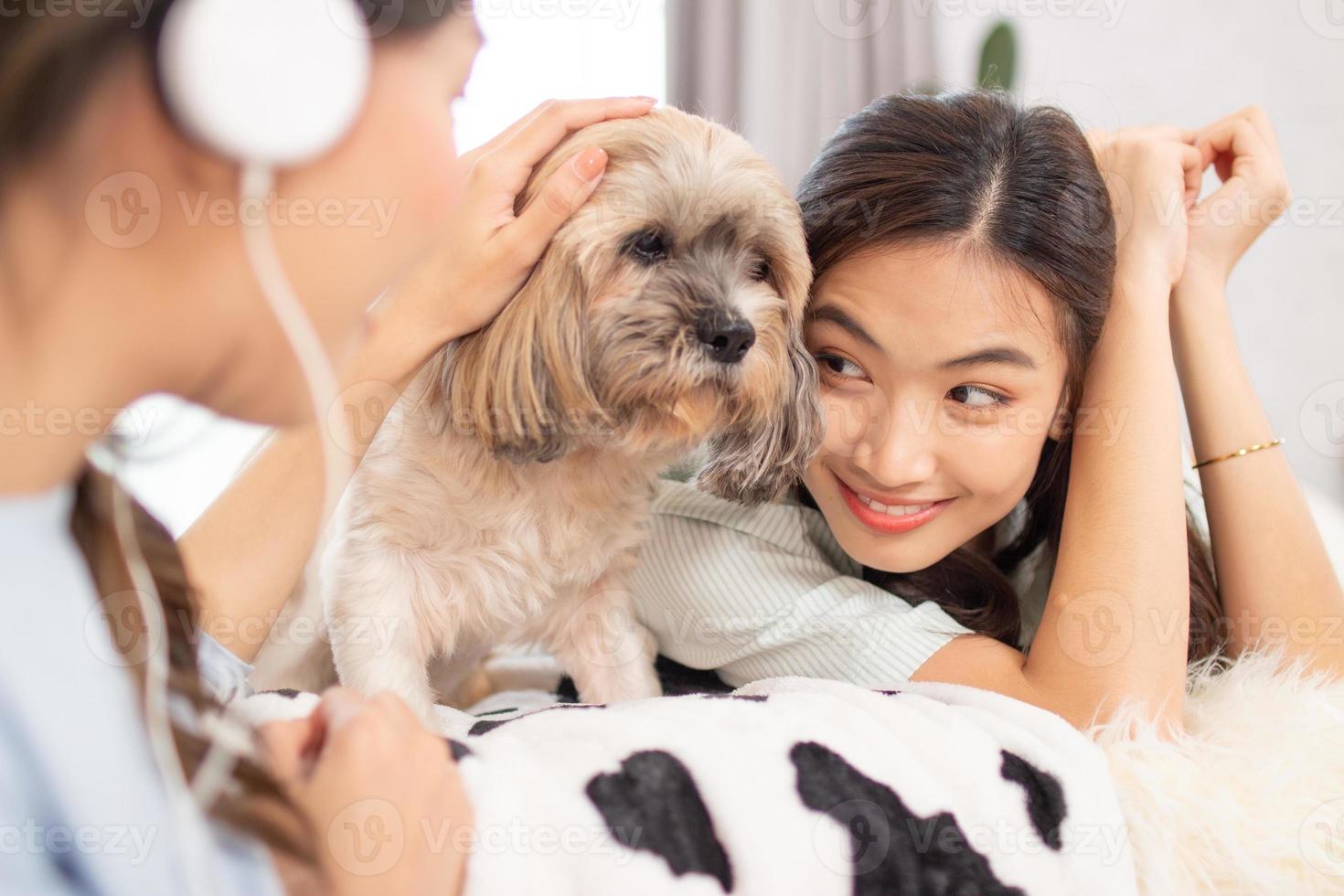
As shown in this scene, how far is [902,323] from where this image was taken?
133cm

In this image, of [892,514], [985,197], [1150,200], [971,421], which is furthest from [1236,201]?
[892,514]

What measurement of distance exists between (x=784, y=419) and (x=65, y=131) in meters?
0.98

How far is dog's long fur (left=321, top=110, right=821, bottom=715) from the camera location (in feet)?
4.05

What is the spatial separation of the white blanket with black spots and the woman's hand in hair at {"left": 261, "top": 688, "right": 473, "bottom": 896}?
0.08 ft

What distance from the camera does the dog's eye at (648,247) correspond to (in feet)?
4.20

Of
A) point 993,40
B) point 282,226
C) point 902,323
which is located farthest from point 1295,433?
point 282,226

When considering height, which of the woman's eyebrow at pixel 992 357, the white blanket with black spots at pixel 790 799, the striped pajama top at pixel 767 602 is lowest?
the striped pajama top at pixel 767 602

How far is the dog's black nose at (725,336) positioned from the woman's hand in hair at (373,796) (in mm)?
606

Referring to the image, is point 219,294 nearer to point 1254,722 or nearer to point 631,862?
point 631,862

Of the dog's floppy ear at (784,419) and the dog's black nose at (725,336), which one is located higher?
the dog's black nose at (725,336)

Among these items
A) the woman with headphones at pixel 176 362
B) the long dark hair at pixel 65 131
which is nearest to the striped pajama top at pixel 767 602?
the woman with headphones at pixel 176 362

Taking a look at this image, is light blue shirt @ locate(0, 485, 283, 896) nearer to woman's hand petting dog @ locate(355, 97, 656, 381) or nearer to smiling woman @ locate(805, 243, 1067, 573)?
woman's hand petting dog @ locate(355, 97, 656, 381)

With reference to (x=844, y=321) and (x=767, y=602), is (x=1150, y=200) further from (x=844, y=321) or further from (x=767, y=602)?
(x=767, y=602)

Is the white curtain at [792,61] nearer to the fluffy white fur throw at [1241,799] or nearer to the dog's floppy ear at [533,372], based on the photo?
the dog's floppy ear at [533,372]
